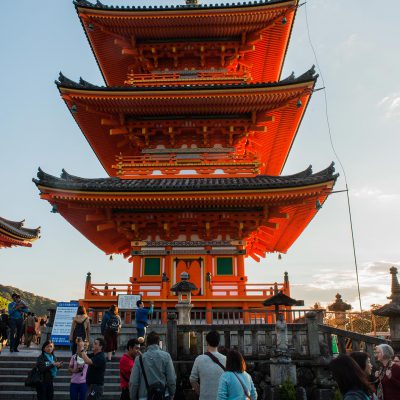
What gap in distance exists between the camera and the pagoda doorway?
1697cm

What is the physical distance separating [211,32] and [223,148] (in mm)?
5986

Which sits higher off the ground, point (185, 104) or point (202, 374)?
point (185, 104)

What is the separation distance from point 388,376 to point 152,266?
1233 centimetres

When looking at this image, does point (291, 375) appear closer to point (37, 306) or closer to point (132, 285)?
point (132, 285)

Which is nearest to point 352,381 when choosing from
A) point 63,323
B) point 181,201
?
point 63,323

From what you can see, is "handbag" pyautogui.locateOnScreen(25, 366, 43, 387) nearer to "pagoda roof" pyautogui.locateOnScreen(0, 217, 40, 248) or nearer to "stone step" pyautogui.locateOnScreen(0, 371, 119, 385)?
"stone step" pyautogui.locateOnScreen(0, 371, 119, 385)

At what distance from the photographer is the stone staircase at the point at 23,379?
33.0 feet

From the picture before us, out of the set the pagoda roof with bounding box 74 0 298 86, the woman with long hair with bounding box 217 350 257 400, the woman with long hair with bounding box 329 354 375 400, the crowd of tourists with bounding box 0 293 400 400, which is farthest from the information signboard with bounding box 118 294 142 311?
the pagoda roof with bounding box 74 0 298 86

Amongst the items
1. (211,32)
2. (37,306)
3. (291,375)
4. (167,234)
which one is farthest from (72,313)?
(37,306)

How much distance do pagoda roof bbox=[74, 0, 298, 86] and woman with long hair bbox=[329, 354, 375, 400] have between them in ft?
Answer: 60.0

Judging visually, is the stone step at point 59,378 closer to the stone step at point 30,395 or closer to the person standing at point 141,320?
the stone step at point 30,395

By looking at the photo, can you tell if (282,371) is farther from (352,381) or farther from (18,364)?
(18,364)

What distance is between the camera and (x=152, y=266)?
17.1 metres

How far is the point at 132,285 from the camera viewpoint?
16422 mm
